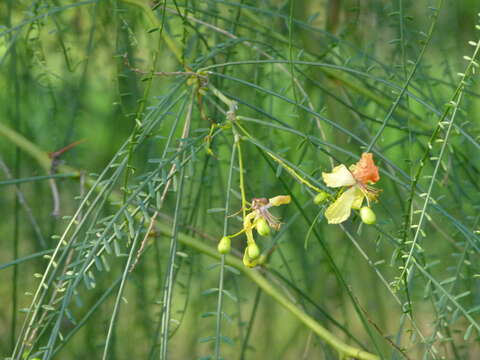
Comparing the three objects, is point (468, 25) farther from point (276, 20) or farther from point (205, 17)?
point (205, 17)

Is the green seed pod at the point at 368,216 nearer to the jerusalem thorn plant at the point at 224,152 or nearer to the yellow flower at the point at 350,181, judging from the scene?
the yellow flower at the point at 350,181

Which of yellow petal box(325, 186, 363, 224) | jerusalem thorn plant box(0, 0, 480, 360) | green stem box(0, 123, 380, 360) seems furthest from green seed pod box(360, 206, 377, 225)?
jerusalem thorn plant box(0, 0, 480, 360)

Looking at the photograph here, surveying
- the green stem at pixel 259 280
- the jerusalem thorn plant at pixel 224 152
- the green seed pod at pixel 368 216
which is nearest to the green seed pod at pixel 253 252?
the green seed pod at pixel 368 216

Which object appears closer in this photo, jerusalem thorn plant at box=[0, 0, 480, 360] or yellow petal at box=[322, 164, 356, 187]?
yellow petal at box=[322, 164, 356, 187]

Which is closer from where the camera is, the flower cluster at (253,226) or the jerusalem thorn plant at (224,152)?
the flower cluster at (253,226)

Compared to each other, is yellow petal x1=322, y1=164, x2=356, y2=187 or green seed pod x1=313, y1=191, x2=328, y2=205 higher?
yellow petal x1=322, y1=164, x2=356, y2=187

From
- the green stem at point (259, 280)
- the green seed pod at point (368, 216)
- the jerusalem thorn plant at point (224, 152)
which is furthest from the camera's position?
the jerusalem thorn plant at point (224, 152)

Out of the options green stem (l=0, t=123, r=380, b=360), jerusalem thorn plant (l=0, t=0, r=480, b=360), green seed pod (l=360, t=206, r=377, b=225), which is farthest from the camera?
jerusalem thorn plant (l=0, t=0, r=480, b=360)

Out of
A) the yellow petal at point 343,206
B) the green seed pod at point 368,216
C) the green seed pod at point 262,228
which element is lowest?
the green seed pod at point 262,228

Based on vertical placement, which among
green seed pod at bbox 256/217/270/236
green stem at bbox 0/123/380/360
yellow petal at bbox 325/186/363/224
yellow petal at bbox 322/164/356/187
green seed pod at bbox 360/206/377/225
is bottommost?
green stem at bbox 0/123/380/360

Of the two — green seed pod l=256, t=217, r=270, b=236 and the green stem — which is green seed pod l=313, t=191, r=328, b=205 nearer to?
green seed pod l=256, t=217, r=270, b=236
